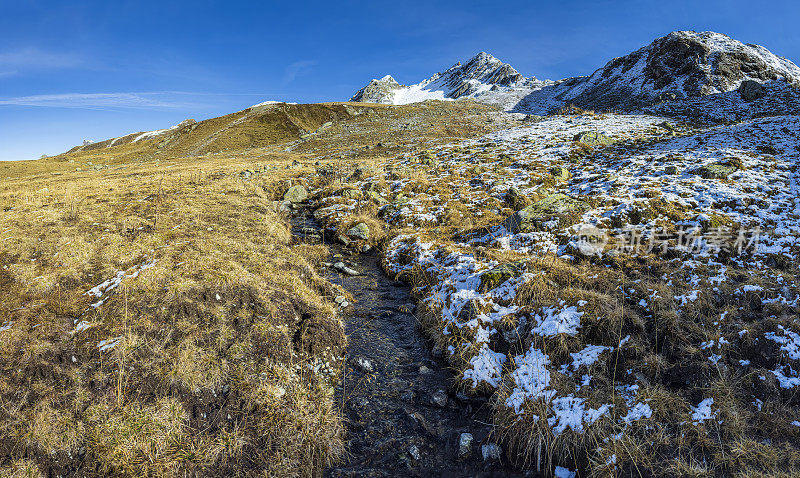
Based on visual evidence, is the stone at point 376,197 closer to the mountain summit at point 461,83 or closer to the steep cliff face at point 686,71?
the steep cliff face at point 686,71

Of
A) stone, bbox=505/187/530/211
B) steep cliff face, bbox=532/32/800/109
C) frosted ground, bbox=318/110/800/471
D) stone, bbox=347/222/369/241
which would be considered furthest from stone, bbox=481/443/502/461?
steep cliff face, bbox=532/32/800/109

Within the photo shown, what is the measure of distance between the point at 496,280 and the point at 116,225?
16263 mm

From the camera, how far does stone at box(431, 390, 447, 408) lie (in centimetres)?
741

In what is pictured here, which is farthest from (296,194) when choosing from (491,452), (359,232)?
(491,452)

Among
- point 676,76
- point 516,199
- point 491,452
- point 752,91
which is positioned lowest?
point 491,452

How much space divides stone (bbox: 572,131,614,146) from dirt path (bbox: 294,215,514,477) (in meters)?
26.2

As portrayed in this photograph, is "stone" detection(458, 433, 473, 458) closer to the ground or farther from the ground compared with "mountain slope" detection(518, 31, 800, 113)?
closer to the ground

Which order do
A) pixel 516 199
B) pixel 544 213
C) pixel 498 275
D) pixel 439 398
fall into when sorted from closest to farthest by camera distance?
pixel 439 398
pixel 498 275
pixel 544 213
pixel 516 199

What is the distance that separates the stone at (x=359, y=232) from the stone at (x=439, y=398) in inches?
380

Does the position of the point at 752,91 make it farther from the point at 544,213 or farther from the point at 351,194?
the point at 351,194

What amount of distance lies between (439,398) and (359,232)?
10410 millimetres

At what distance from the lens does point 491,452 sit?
6219mm

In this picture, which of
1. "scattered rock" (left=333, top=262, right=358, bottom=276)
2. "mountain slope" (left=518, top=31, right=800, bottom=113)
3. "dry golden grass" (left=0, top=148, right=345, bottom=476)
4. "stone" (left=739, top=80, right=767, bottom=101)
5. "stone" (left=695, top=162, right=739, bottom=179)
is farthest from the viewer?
"mountain slope" (left=518, top=31, right=800, bottom=113)

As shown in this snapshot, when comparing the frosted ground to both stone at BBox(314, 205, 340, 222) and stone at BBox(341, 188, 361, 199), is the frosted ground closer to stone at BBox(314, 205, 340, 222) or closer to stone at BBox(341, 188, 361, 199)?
stone at BBox(314, 205, 340, 222)
